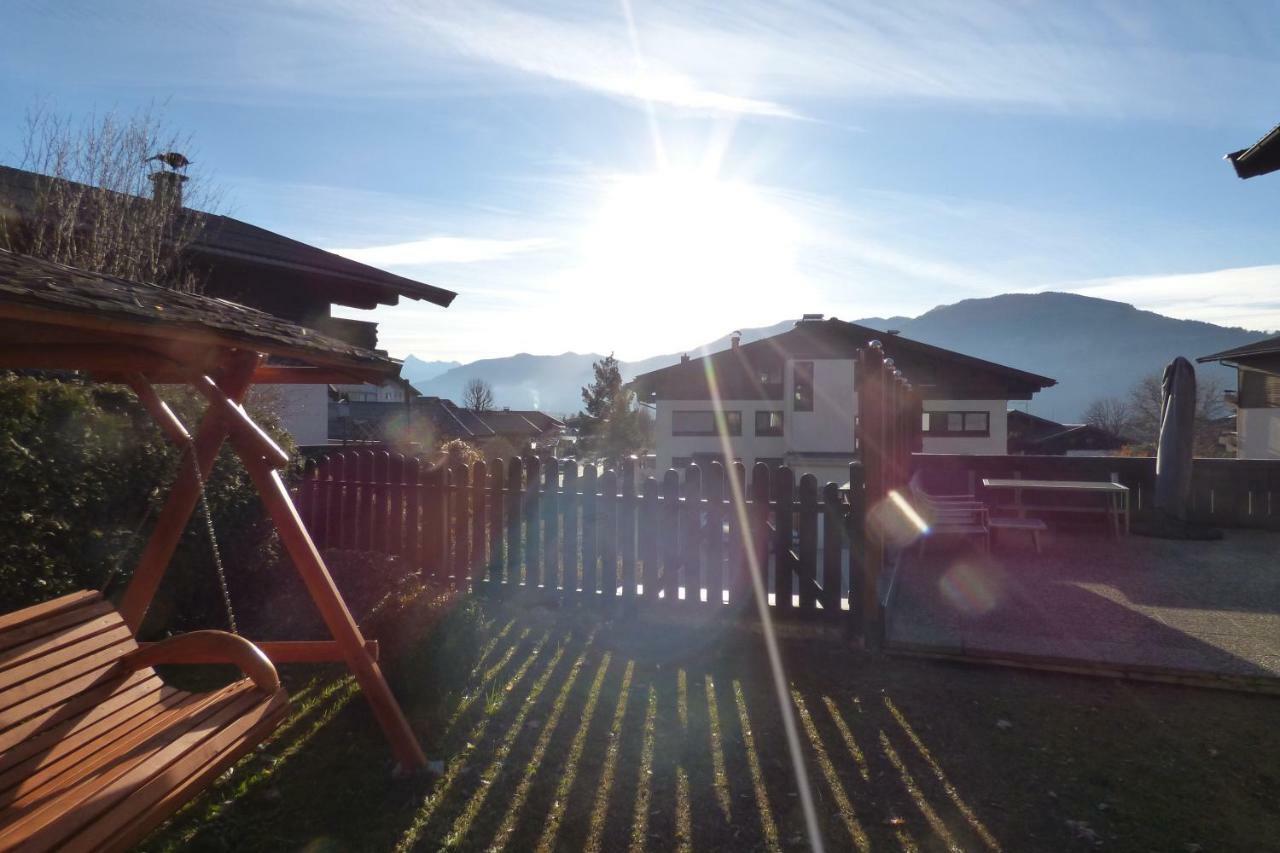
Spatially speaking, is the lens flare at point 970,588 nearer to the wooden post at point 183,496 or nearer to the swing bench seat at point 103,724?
the swing bench seat at point 103,724

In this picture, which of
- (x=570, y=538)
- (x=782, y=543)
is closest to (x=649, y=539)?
(x=570, y=538)

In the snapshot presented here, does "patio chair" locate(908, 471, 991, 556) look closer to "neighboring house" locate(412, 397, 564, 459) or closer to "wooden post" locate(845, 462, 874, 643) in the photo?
"wooden post" locate(845, 462, 874, 643)

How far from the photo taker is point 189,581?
5586 mm

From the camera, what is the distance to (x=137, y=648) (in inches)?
126

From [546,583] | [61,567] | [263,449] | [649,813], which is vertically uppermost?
[263,449]

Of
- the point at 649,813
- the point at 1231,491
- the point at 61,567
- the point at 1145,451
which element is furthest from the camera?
the point at 1145,451

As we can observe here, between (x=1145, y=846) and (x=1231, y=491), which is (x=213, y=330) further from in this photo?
(x=1231, y=491)

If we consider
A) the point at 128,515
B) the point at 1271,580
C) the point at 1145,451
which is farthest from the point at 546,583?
the point at 1145,451

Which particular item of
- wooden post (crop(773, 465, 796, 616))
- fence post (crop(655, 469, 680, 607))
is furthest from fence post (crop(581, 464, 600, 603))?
wooden post (crop(773, 465, 796, 616))

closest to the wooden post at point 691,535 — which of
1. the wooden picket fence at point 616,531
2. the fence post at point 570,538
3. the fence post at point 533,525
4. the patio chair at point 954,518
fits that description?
the wooden picket fence at point 616,531

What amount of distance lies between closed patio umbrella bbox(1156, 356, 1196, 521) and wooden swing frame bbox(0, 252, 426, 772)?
9.69m

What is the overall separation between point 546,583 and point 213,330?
393 centimetres

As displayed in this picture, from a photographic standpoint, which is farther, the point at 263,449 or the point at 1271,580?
the point at 1271,580

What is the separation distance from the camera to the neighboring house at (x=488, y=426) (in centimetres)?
4003
